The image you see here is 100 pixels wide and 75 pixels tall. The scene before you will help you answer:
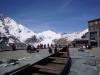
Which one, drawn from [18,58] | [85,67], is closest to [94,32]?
[18,58]

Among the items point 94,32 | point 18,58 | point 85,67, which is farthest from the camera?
point 94,32

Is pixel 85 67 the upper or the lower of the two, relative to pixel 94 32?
lower

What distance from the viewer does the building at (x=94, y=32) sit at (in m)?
58.9

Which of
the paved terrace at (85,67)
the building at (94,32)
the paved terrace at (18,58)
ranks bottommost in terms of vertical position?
the paved terrace at (85,67)

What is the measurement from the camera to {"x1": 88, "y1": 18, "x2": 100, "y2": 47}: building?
58.9 metres

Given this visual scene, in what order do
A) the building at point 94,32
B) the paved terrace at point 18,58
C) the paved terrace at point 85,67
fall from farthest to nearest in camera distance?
the building at point 94,32, the paved terrace at point 18,58, the paved terrace at point 85,67

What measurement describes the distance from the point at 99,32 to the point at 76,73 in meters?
52.7

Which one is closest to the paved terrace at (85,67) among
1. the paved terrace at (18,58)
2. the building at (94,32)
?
the paved terrace at (18,58)

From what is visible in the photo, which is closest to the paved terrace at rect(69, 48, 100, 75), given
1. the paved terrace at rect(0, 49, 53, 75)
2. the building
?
the paved terrace at rect(0, 49, 53, 75)

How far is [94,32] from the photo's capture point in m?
60.5

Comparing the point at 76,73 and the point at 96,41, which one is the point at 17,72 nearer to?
the point at 76,73

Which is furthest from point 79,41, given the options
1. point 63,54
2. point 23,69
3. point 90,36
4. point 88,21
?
point 23,69

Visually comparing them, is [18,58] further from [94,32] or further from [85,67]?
[94,32]

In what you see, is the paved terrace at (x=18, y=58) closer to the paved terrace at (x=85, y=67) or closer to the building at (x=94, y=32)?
the paved terrace at (x=85, y=67)
